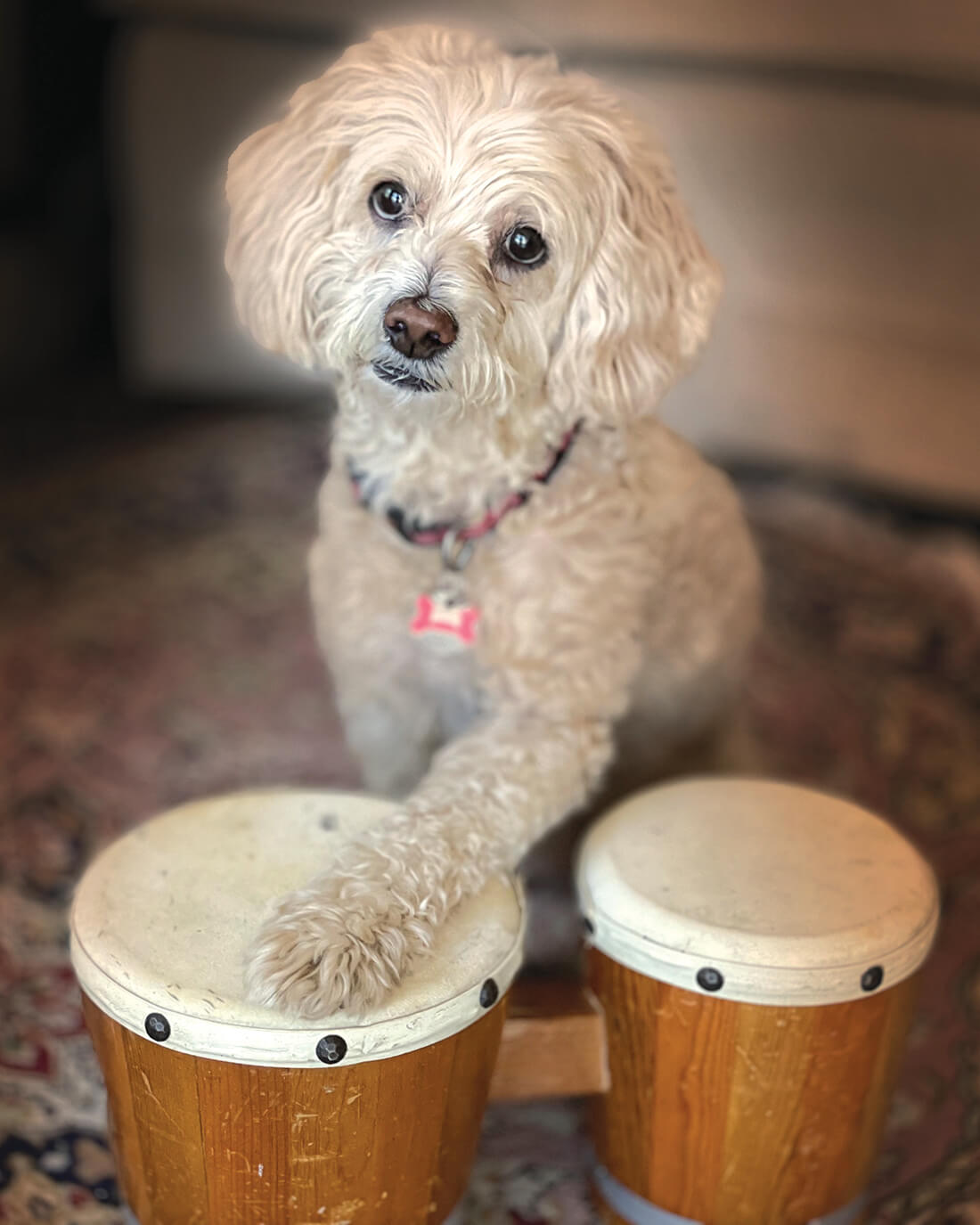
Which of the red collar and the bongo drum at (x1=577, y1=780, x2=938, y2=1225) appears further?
the red collar

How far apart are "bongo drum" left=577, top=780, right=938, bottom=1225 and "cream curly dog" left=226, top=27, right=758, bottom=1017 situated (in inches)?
5.1

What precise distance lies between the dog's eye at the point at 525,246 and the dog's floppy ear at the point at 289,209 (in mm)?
175

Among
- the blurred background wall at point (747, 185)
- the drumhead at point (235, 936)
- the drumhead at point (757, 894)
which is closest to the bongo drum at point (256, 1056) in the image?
the drumhead at point (235, 936)

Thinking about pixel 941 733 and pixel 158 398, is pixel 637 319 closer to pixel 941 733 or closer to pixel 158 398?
pixel 941 733

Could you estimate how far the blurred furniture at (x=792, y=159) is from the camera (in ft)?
8.17

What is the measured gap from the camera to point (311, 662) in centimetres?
224

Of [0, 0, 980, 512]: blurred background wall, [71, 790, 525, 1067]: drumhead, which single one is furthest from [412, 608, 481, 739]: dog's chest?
[0, 0, 980, 512]: blurred background wall

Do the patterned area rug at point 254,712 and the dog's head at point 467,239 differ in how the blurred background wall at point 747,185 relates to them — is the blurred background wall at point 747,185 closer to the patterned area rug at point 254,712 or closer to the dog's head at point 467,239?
the patterned area rug at point 254,712

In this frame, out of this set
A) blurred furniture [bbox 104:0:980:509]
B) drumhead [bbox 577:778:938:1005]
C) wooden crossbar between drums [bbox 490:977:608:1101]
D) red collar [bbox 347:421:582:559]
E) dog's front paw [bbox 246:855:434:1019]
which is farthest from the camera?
blurred furniture [bbox 104:0:980:509]

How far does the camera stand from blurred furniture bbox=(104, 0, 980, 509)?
249 cm

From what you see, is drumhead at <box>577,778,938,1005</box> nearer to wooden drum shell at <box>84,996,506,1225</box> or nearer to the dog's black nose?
wooden drum shell at <box>84,996,506,1225</box>

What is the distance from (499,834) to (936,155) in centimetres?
189

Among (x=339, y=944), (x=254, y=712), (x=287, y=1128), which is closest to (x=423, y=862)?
(x=339, y=944)

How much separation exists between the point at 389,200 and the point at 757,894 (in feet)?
2.32
